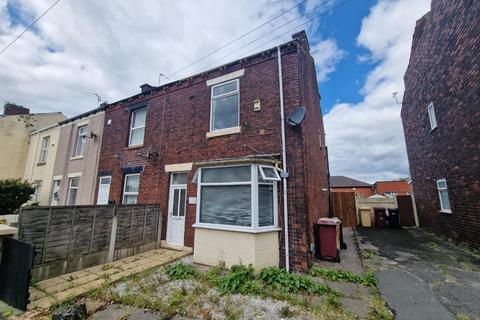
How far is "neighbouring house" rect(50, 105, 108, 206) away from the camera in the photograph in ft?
36.7

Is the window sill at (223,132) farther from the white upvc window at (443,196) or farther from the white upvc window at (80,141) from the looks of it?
the white upvc window at (443,196)

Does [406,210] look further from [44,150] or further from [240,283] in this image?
[44,150]

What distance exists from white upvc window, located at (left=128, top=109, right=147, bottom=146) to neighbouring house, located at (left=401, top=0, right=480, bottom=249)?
12.2m

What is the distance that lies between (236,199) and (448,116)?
9.02 m

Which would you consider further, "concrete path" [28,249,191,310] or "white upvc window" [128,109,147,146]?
"white upvc window" [128,109,147,146]

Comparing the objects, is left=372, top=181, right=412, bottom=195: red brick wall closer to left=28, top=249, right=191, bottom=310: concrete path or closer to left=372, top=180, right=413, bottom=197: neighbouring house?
left=372, top=180, right=413, bottom=197: neighbouring house

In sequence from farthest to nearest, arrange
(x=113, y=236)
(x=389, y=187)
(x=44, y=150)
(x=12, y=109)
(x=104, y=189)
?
1. (x=389, y=187)
2. (x=12, y=109)
3. (x=44, y=150)
4. (x=104, y=189)
5. (x=113, y=236)

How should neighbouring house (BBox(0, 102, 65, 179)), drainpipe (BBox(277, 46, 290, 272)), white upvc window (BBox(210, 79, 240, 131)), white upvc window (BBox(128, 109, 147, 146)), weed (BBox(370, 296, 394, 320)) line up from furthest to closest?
neighbouring house (BBox(0, 102, 65, 179)) → white upvc window (BBox(128, 109, 147, 146)) → white upvc window (BBox(210, 79, 240, 131)) → drainpipe (BBox(277, 46, 290, 272)) → weed (BBox(370, 296, 394, 320))

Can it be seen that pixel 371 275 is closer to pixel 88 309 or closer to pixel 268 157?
pixel 268 157

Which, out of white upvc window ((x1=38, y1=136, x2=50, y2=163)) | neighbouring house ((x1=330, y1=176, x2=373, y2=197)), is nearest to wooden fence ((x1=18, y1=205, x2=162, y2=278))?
white upvc window ((x1=38, y1=136, x2=50, y2=163))

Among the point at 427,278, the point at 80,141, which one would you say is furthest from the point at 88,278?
the point at 80,141

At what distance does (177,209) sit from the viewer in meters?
8.22

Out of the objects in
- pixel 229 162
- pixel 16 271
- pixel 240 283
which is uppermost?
pixel 229 162

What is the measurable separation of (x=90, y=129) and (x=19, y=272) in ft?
32.7
